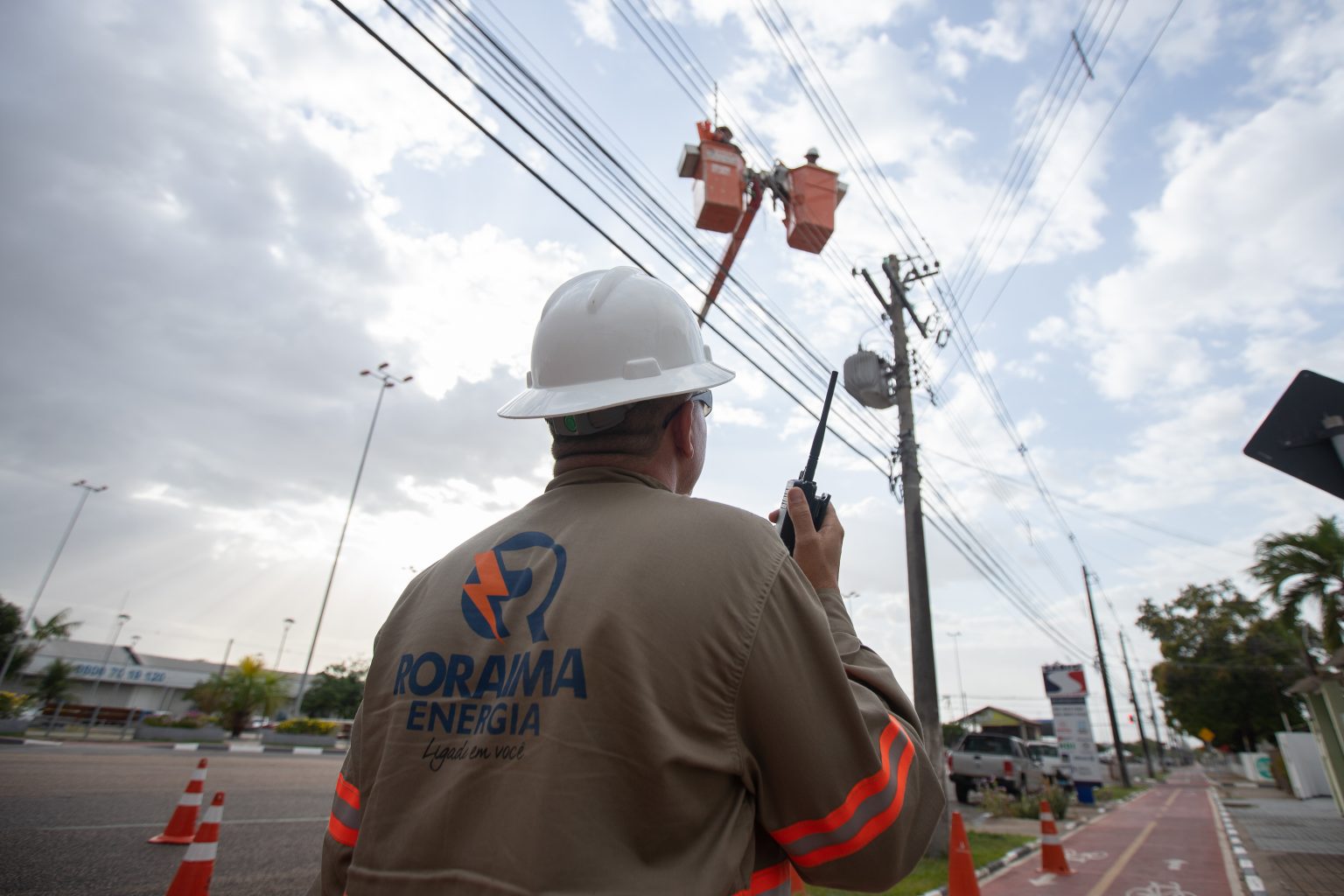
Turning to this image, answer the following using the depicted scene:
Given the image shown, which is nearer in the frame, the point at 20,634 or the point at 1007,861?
the point at 1007,861

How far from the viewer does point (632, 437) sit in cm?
141

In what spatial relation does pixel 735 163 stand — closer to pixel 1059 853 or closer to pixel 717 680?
pixel 717 680

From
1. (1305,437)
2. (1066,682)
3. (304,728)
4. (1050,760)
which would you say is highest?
(1066,682)

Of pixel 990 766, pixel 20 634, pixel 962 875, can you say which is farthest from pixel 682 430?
pixel 20 634

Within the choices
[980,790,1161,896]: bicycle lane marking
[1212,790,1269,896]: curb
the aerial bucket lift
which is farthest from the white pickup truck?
the aerial bucket lift

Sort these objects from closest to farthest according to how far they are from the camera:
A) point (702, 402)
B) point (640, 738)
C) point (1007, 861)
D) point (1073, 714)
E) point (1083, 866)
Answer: point (640, 738), point (702, 402), point (1083, 866), point (1007, 861), point (1073, 714)

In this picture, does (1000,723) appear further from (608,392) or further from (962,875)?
(608,392)

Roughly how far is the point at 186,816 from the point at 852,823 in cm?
717

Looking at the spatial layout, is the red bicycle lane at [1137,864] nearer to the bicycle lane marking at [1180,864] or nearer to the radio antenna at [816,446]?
the bicycle lane marking at [1180,864]

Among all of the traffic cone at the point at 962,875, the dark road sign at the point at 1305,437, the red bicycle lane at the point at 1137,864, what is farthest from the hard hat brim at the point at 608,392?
the red bicycle lane at the point at 1137,864

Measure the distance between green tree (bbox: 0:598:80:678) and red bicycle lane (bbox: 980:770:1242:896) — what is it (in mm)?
38047

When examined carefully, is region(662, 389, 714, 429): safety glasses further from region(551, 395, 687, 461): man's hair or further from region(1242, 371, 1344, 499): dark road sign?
region(1242, 371, 1344, 499): dark road sign

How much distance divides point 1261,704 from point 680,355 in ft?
159

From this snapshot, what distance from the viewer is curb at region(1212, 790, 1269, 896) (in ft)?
22.9
